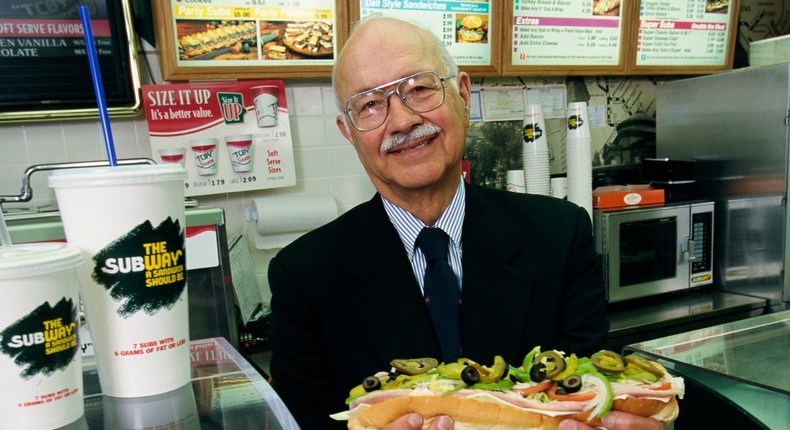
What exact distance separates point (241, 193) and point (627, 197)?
1.86 metres

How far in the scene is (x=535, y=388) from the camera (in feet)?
3.28

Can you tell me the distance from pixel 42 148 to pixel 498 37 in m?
2.16

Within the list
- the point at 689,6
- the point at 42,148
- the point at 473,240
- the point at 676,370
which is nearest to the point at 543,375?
the point at 473,240

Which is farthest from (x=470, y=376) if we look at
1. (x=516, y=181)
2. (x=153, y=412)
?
(x=516, y=181)

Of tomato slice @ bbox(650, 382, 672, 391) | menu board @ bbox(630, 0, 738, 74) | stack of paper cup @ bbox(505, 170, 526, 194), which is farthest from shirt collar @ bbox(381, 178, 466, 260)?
menu board @ bbox(630, 0, 738, 74)

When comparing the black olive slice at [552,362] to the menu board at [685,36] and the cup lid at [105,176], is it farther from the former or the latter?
the menu board at [685,36]

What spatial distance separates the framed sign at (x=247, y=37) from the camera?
235cm

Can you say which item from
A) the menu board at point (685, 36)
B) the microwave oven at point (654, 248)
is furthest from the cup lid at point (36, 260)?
the menu board at point (685, 36)

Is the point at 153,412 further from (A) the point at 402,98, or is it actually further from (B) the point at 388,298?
(A) the point at 402,98

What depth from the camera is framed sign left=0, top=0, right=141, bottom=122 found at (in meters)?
2.12

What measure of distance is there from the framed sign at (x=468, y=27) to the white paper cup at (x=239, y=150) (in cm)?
98

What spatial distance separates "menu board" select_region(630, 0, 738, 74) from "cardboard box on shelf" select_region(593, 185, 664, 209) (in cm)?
84

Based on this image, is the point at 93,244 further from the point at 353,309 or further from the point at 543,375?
the point at 353,309

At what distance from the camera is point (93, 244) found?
604mm
